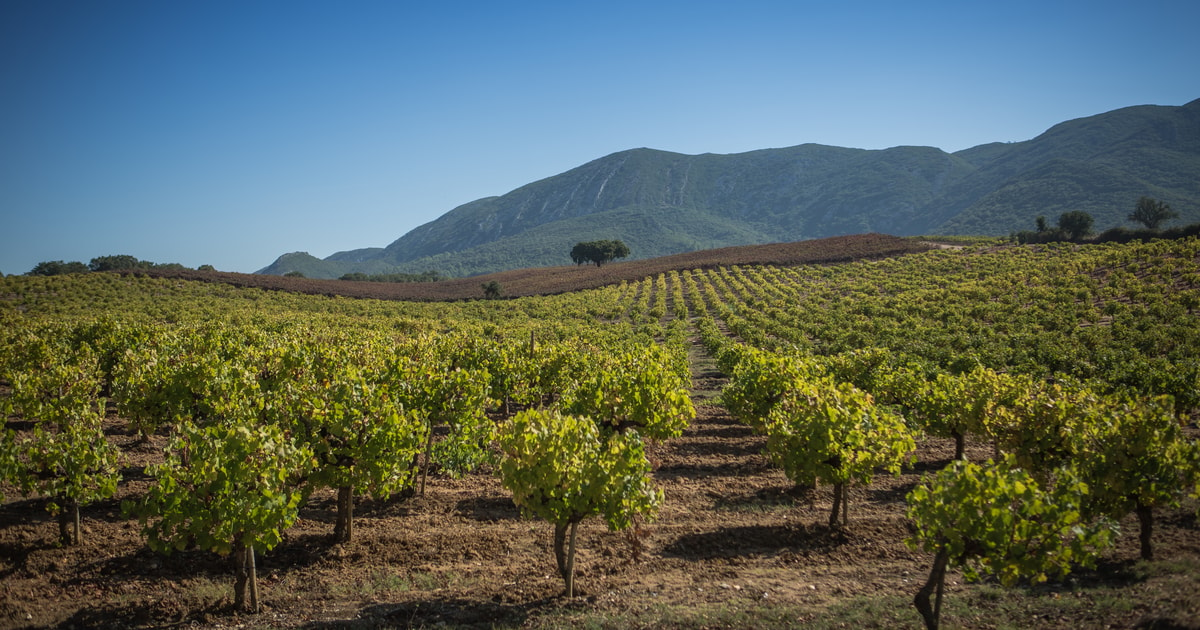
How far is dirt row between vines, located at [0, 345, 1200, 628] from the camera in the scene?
10844 millimetres

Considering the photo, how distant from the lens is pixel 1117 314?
42969mm

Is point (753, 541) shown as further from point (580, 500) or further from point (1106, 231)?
point (1106, 231)

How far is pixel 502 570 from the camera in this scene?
1322 cm

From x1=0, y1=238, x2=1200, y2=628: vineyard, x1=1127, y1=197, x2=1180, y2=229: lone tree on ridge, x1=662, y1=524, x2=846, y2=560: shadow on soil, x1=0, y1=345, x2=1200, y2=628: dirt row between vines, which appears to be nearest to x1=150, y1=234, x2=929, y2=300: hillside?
x1=1127, y1=197, x2=1180, y2=229: lone tree on ridge

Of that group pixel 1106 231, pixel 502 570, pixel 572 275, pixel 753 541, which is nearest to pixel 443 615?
pixel 502 570

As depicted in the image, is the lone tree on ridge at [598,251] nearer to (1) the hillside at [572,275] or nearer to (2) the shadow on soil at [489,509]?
(1) the hillside at [572,275]

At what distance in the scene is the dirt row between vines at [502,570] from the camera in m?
10.8

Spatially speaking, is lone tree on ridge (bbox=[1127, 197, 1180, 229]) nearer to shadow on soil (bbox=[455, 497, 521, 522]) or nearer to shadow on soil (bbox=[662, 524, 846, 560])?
shadow on soil (bbox=[662, 524, 846, 560])

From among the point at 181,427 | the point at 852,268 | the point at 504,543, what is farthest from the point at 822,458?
the point at 852,268

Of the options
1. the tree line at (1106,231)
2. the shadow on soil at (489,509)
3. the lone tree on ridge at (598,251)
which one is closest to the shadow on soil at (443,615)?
the shadow on soil at (489,509)

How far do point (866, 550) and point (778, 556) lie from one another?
7.45 ft

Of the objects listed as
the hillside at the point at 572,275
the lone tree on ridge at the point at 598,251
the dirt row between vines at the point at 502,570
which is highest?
the lone tree on ridge at the point at 598,251

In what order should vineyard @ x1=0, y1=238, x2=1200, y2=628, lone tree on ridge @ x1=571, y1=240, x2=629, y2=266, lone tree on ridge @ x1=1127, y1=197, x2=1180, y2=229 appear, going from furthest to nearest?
lone tree on ridge @ x1=571, y1=240, x2=629, y2=266 → lone tree on ridge @ x1=1127, y1=197, x2=1180, y2=229 → vineyard @ x1=0, y1=238, x2=1200, y2=628

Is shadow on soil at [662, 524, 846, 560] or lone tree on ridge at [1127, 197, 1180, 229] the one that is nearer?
shadow on soil at [662, 524, 846, 560]
